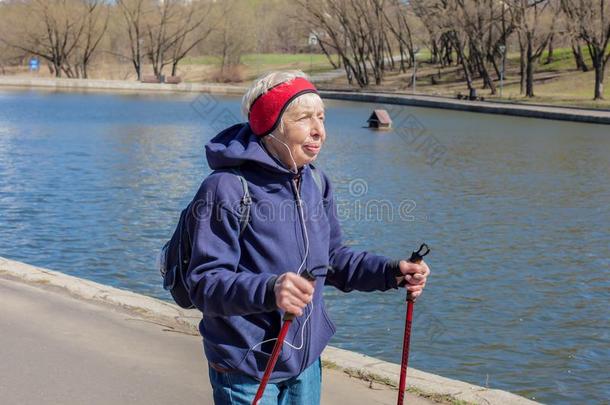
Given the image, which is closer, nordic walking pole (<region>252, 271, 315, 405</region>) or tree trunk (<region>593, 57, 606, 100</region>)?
nordic walking pole (<region>252, 271, 315, 405</region>)

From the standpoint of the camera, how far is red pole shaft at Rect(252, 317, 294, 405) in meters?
3.15

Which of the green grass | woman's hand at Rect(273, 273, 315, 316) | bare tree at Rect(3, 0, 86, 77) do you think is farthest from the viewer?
the green grass

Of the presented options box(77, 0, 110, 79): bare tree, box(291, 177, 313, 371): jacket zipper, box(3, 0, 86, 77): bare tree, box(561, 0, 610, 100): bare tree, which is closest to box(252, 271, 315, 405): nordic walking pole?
box(291, 177, 313, 371): jacket zipper

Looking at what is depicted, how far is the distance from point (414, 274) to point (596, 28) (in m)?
50.1

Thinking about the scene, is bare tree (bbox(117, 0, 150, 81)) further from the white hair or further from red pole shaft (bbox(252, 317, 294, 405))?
red pole shaft (bbox(252, 317, 294, 405))

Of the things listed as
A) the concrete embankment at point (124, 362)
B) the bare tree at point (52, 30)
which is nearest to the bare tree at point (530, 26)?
the bare tree at point (52, 30)

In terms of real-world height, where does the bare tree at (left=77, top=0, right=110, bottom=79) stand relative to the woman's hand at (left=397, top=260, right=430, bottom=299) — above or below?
above

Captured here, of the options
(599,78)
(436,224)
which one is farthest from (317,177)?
(599,78)

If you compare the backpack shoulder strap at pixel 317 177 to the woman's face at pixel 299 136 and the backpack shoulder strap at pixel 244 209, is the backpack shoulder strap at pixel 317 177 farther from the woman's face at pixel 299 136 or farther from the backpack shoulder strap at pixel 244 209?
the backpack shoulder strap at pixel 244 209

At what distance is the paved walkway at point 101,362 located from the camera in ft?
17.6

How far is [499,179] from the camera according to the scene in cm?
2211

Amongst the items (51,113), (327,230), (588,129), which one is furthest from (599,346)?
(51,113)

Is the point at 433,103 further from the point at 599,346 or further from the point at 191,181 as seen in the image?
the point at 599,346

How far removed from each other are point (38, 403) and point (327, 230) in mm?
2518
